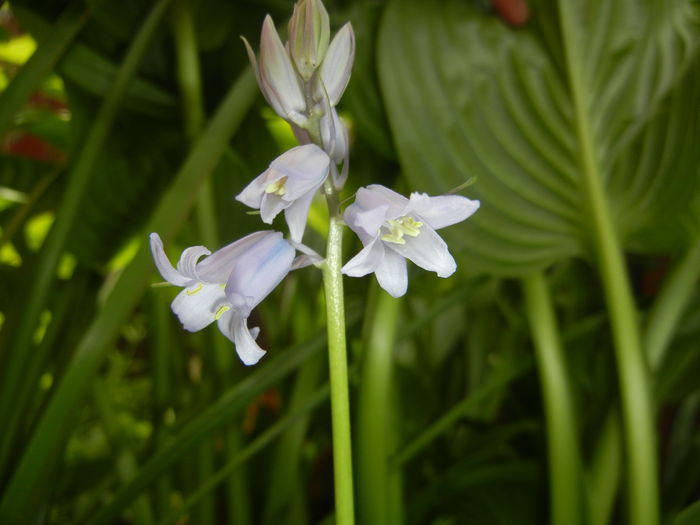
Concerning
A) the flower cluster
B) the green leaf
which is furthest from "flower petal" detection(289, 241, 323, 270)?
the green leaf

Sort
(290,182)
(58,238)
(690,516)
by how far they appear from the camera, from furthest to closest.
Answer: (58,238) → (690,516) → (290,182)

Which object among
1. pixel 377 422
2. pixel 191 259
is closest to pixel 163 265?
pixel 191 259

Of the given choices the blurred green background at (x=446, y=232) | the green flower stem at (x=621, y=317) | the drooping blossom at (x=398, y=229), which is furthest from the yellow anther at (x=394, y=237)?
the green flower stem at (x=621, y=317)

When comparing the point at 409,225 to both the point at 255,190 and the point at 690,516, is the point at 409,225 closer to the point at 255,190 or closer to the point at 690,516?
the point at 255,190

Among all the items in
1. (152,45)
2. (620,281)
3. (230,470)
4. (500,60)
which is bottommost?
(230,470)

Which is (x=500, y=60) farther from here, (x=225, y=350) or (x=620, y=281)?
(x=225, y=350)

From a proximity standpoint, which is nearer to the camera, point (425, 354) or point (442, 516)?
point (442, 516)

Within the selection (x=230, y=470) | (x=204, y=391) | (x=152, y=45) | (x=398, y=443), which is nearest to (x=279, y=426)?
(x=230, y=470)
